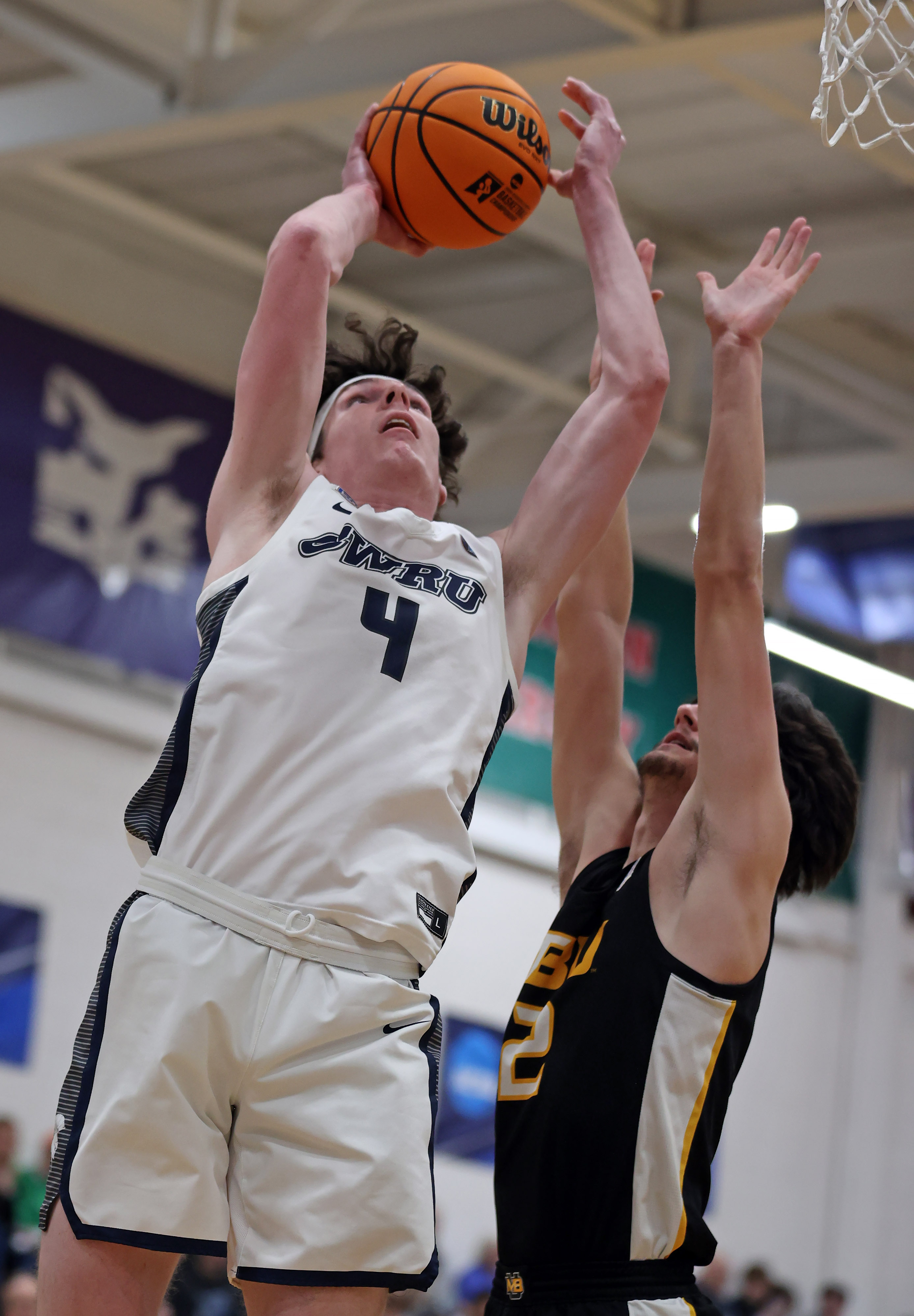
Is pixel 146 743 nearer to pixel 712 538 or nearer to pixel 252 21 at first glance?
pixel 252 21

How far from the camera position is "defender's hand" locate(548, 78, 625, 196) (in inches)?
137

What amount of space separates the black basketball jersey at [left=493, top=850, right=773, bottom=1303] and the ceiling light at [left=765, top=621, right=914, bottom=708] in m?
9.12

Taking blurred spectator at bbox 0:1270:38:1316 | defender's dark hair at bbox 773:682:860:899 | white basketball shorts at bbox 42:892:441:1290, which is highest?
defender's dark hair at bbox 773:682:860:899

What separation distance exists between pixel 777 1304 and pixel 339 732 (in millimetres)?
11783

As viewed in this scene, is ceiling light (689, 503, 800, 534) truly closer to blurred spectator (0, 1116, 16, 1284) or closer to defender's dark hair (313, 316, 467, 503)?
blurred spectator (0, 1116, 16, 1284)

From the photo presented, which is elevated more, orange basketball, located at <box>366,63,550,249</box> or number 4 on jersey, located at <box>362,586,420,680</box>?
orange basketball, located at <box>366,63,550,249</box>

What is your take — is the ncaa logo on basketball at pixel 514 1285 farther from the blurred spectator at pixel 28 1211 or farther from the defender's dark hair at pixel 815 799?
the blurred spectator at pixel 28 1211

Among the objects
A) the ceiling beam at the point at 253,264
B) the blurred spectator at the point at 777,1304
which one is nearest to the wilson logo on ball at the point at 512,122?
the ceiling beam at the point at 253,264

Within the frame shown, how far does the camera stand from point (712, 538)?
3438mm

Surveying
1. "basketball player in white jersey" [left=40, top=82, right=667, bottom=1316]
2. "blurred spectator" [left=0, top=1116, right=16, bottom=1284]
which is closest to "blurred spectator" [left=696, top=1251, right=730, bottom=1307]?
"blurred spectator" [left=0, top=1116, right=16, bottom=1284]

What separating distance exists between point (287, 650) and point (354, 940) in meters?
0.49

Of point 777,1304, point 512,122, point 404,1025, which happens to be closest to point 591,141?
point 512,122

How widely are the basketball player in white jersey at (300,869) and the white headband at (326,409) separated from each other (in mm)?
157

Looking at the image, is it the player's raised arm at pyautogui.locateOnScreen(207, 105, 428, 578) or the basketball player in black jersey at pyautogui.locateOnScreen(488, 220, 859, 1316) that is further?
the basketball player in black jersey at pyautogui.locateOnScreen(488, 220, 859, 1316)
